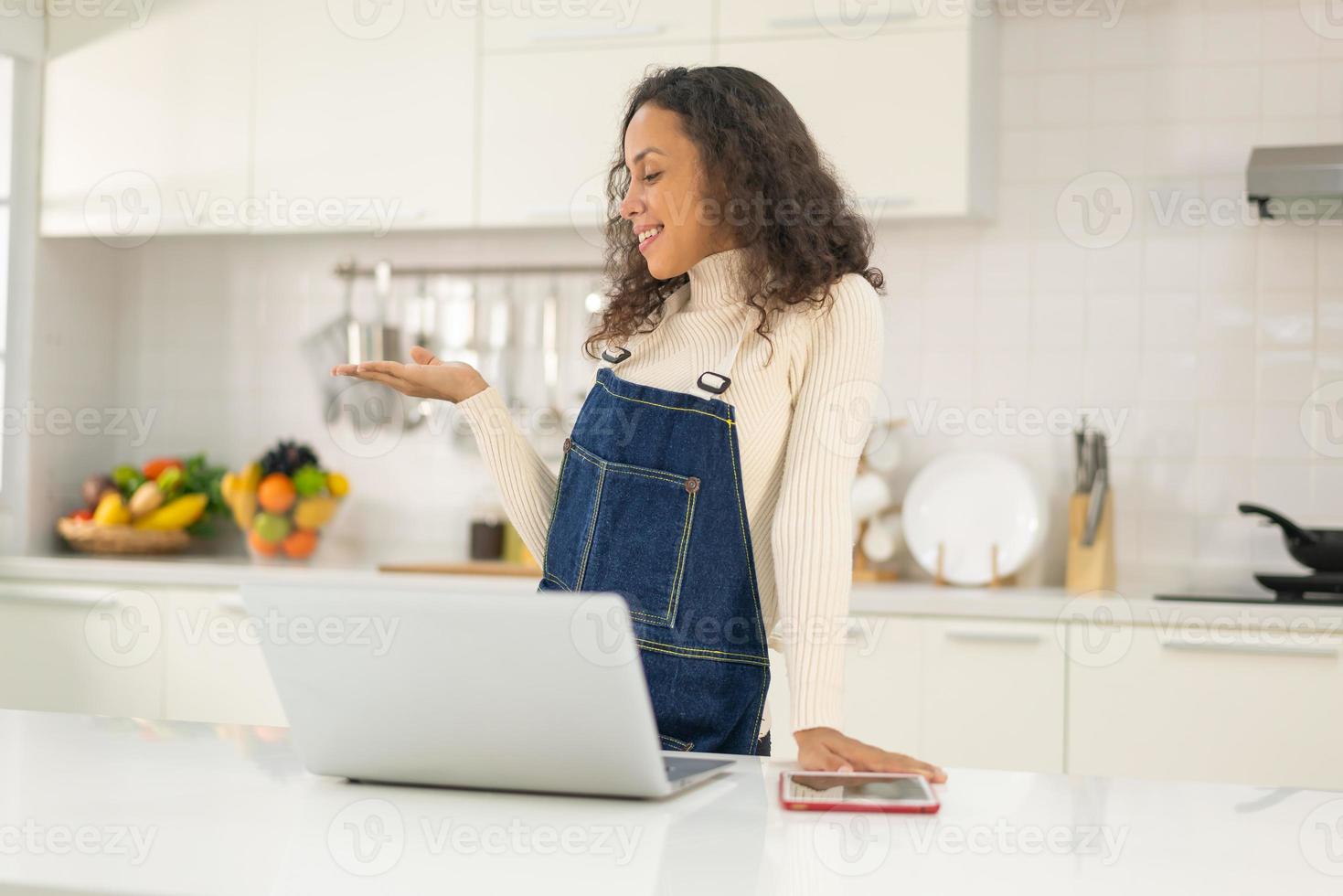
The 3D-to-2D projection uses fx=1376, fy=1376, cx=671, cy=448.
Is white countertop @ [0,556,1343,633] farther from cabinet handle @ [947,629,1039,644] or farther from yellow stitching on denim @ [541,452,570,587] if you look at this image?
yellow stitching on denim @ [541,452,570,587]

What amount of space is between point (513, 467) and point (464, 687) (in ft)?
1.96

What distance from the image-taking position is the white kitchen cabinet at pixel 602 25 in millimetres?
2809

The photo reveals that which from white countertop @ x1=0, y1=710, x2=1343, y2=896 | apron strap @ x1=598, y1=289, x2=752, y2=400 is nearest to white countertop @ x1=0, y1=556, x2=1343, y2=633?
apron strap @ x1=598, y1=289, x2=752, y2=400

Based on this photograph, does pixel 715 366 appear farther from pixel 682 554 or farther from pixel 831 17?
pixel 831 17

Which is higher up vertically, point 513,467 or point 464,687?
point 513,467

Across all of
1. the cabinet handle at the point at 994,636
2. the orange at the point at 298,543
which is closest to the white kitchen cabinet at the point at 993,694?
the cabinet handle at the point at 994,636

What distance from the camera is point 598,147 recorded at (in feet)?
9.46

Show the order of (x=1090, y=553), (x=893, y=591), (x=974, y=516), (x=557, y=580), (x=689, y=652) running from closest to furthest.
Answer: (x=689, y=652) → (x=557, y=580) → (x=893, y=591) → (x=1090, y=553) → (x=974, y=516)

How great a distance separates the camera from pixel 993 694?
245cm

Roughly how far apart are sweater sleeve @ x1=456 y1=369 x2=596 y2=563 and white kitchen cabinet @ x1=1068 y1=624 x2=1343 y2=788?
50.3 inches

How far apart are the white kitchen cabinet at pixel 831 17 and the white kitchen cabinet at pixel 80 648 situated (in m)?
1.70

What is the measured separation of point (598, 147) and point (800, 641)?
1.87 m

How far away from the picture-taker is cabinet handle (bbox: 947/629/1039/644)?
7.98 feet

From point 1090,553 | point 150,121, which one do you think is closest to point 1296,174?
point 1090,553
